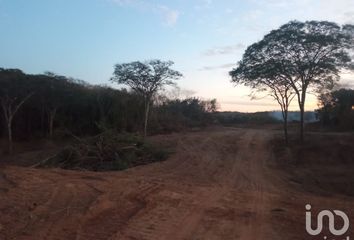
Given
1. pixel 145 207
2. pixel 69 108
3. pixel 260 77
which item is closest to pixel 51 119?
pixel 69 108

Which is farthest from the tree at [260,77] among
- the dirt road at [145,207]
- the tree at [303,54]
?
the dirt road at [145,207]

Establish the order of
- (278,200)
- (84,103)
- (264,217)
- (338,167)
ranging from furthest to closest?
1. (84,103)
2. (338,167)
3. (278,200)
4. (264,217)

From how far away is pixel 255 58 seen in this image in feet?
88.2

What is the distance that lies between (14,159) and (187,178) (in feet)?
47.4

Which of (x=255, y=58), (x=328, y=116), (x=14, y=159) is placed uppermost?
(x=255, y=58)

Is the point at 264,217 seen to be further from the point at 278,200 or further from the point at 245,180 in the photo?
the point at 245,180

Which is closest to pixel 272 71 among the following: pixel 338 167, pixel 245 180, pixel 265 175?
pixel 338 167

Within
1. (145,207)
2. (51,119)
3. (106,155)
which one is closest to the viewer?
(145,207)

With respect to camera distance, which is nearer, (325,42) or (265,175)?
(265,175)

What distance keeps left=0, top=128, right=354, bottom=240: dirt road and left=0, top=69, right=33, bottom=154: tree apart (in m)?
16.8

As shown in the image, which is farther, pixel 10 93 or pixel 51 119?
pixel 51 119

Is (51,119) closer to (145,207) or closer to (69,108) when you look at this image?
(69,108)

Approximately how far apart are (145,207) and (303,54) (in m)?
17.9

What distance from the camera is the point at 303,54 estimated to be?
2547cm
